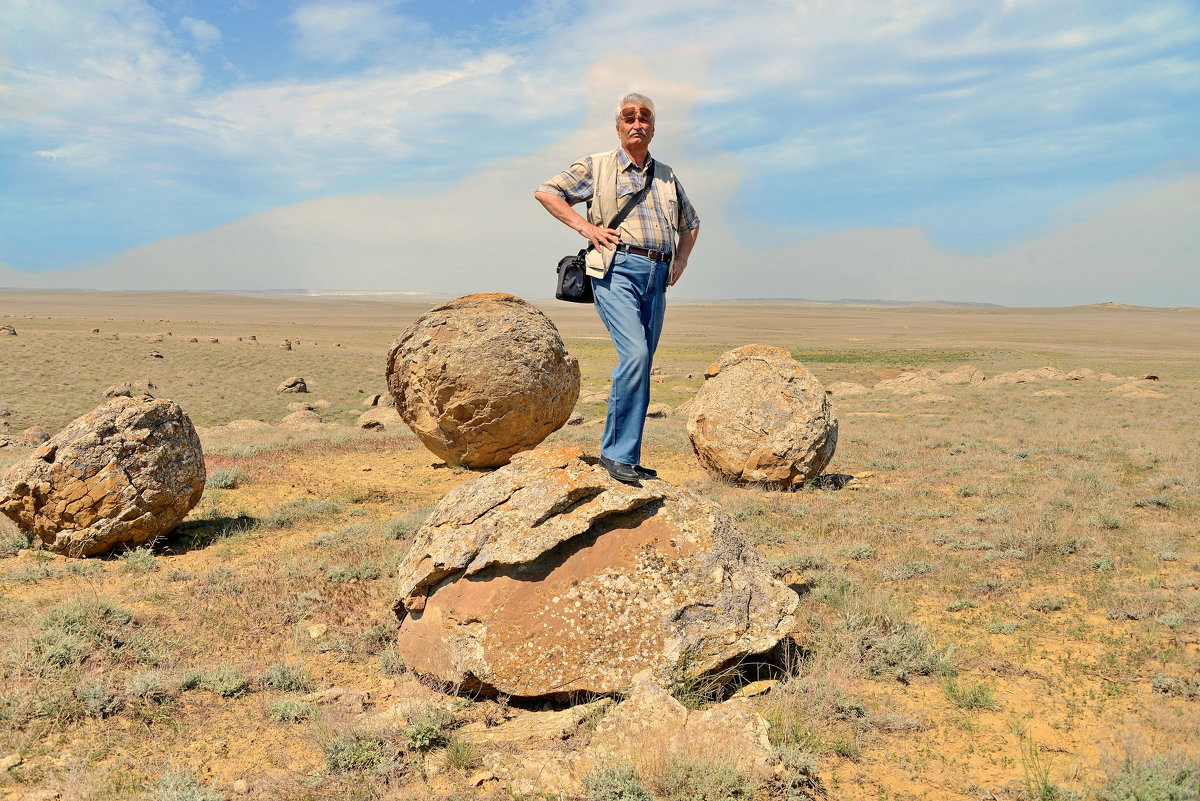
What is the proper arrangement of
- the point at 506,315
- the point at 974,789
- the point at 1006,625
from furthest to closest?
the point at 506,315, the point at 1006,625, the point at 974,789

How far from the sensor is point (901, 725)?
4.56 meters

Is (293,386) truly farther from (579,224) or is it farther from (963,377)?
(963,377)

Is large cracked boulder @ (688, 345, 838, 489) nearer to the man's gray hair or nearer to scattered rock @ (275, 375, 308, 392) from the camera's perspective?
the man's gray hair

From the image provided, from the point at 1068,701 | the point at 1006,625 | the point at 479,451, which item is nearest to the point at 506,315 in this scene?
the point at 479,451

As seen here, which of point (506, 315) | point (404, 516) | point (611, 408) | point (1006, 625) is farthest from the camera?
point (506, 315)

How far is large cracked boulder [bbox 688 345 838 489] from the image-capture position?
10664mm

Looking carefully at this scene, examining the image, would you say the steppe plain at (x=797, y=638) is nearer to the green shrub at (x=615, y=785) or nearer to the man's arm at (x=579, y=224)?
the green shrub at (x=615, y=785)

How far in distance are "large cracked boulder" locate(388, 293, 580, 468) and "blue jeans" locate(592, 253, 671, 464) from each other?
232 inches

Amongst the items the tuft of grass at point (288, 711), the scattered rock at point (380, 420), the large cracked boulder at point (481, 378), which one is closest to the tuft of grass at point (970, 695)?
the tuft of grass at point (288, 711)

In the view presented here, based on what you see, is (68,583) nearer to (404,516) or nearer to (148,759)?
(404,516)

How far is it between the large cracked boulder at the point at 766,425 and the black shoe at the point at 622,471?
5737mm

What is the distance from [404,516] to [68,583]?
351cm

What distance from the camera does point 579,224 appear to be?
5137 millimetres

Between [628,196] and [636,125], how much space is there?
1.64 ft
